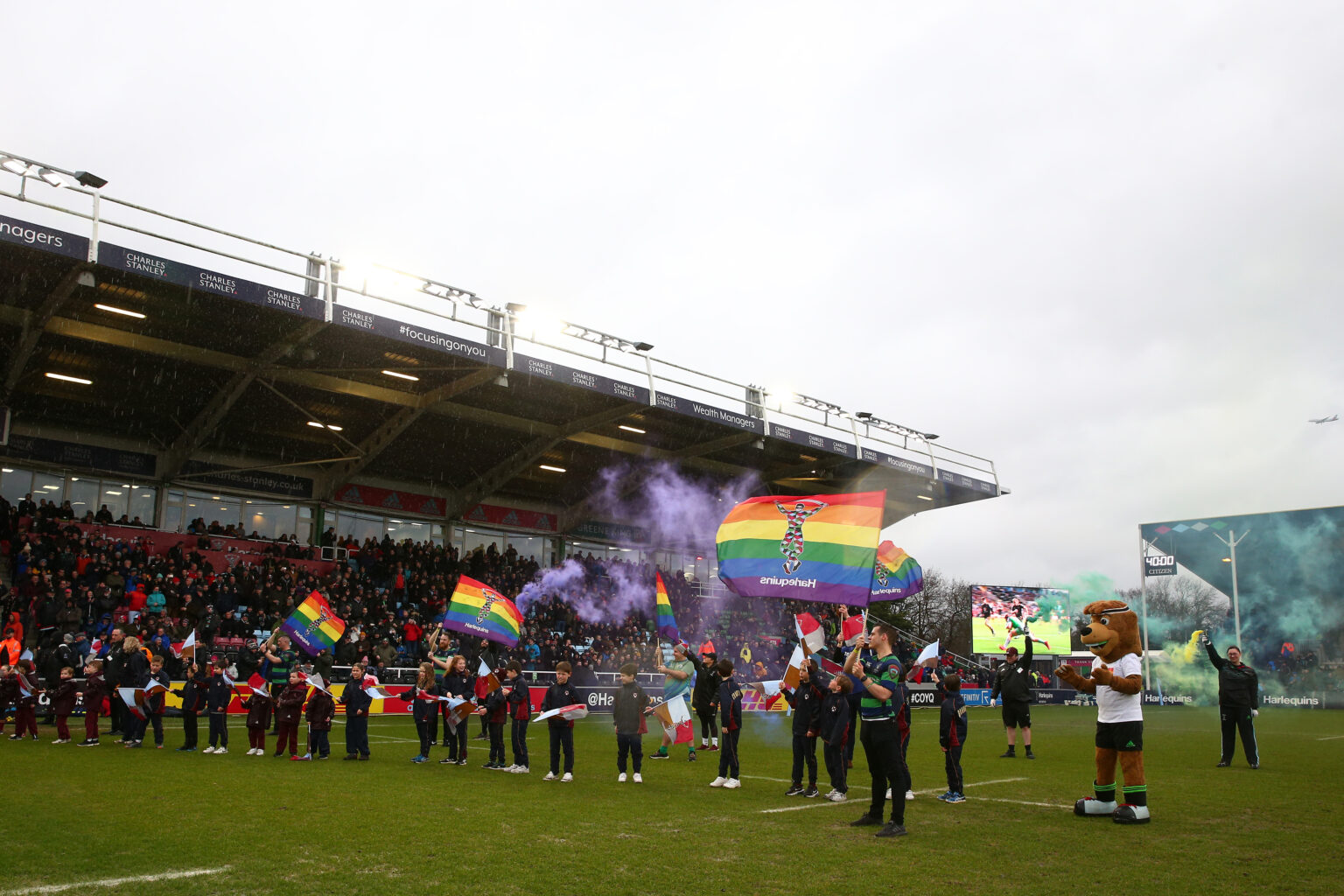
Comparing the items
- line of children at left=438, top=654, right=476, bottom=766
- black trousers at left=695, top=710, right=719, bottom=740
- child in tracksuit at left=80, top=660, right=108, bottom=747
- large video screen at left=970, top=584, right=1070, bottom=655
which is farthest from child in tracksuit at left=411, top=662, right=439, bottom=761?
large video screen at left=970, top=584, right=1070, bottom=655

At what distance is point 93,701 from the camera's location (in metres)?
16.5

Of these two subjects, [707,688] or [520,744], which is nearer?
[520,744]

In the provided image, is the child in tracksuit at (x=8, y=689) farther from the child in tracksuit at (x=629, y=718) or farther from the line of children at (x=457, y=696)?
the child in tracksuit at (x=629, y=718)

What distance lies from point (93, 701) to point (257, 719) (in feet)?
9.93

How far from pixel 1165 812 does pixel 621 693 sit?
7068 millimetres

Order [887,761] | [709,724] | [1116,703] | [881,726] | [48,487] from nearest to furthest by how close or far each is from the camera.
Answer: [887,761] < [881,726] < [1116,703] < [709,724] < [48,487]

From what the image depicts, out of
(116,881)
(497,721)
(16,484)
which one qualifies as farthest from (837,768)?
(16,484)

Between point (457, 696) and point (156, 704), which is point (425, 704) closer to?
point (457, 696)

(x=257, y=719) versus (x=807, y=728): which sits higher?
(x=807, y=728)

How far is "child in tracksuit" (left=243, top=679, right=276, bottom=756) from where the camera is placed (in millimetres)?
16234

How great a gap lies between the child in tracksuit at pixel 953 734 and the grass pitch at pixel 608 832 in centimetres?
22

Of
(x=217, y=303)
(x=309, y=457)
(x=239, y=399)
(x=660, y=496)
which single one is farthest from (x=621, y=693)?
(x=660, y=496)

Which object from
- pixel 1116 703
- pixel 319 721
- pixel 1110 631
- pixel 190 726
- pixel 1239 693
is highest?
pixel 1110 631

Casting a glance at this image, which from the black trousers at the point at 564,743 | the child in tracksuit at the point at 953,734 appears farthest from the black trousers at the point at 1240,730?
the black trousers at the point at 564,743
